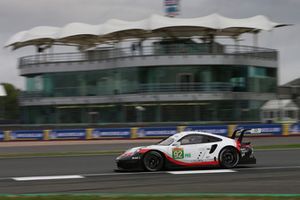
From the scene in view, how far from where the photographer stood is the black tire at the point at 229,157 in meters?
16.5

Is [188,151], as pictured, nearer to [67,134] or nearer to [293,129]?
[293,129]

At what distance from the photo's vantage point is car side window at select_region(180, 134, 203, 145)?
54.1ft

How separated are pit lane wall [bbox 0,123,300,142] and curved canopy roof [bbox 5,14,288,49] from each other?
15332mm

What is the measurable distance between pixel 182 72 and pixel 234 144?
34.5m

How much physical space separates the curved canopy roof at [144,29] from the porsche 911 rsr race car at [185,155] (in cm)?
3495

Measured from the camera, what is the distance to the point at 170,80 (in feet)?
167

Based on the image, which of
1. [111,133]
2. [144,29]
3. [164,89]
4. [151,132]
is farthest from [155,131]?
[144,29]

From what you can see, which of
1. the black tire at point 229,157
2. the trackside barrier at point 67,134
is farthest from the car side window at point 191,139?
the trackside barrier at point 67,134

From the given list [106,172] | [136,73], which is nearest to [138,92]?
[136,73]

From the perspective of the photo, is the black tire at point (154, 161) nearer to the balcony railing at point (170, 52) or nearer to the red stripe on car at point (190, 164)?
the red stripe on car at point (190, 164)

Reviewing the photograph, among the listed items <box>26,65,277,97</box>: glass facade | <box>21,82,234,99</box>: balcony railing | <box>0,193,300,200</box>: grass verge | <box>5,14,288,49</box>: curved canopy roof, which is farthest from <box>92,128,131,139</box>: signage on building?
<box>0,193,300,200</box>: grass verge

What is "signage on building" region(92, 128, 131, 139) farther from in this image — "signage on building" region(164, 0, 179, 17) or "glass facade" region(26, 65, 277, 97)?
"signage on building" region(164, 0, 179, 17)

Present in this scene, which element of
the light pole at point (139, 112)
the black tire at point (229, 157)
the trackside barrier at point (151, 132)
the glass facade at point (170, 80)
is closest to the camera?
the black tire at point (229, 157)

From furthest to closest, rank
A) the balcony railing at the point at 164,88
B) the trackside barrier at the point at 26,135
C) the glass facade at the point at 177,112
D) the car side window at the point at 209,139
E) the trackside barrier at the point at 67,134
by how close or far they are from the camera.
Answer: the balcony railing at the point at 164,88
the glass facade at the point at 177,112
the trackside barrier at the point at 26,135
the trackside barrier at the point at 67,134
the car side window at the point at 209,139
